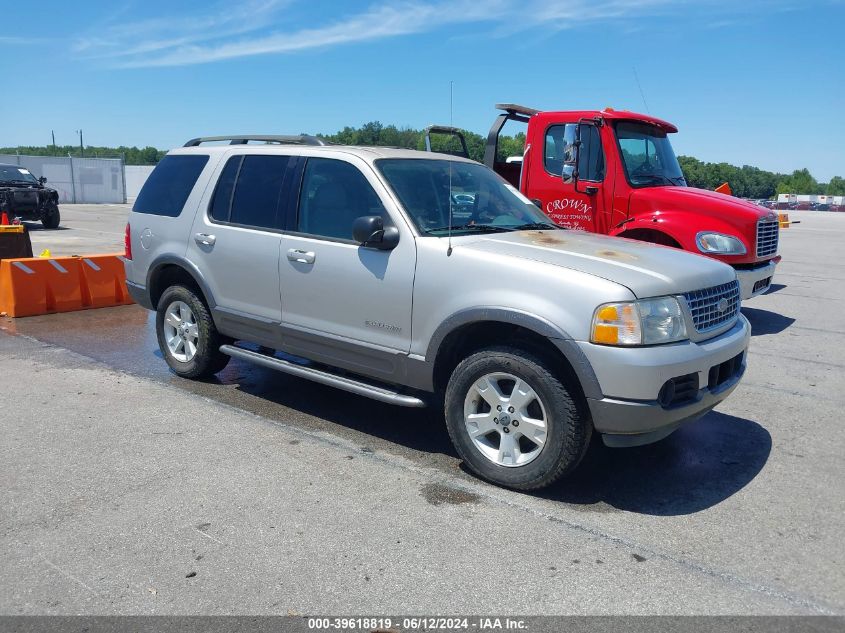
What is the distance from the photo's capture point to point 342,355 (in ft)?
16.1

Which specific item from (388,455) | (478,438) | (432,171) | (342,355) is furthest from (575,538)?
(432,171)

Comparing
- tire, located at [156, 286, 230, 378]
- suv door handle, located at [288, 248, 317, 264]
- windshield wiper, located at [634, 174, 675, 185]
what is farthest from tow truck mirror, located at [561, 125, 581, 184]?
tire, located at [156, 286, 230, 378]

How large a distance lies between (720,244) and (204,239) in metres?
5.45

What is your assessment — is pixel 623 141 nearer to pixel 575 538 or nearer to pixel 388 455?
pixel 388 455

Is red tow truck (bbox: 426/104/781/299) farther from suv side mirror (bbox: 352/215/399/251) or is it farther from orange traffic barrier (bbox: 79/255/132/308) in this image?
orange traffic barrier (bbox: 79/255/132/308)

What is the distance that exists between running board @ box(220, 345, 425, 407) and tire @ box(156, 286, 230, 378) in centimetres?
20

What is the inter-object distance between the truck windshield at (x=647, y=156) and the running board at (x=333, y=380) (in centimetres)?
488

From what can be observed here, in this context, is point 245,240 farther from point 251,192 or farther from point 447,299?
point 447,299

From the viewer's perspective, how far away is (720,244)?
316 inches

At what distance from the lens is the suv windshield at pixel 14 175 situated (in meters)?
20.8

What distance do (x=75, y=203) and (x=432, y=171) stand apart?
131 feet

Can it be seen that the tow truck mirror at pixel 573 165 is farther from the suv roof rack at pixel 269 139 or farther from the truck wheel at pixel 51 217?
the truck wheel at pixel 51 217

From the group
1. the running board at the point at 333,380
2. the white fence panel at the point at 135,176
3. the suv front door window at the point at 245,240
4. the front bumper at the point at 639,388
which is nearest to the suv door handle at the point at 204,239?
the suv front door window at the point at 245,240

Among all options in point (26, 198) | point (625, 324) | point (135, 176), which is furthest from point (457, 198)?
point (135, 176)
